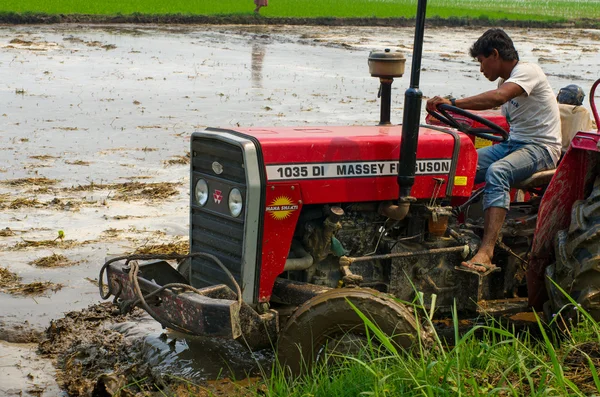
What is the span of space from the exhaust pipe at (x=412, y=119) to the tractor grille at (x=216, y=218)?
2.63 feet

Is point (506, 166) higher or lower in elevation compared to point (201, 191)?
higher

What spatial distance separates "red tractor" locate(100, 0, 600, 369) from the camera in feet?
14.0

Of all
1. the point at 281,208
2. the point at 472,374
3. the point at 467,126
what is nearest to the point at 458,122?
the point at 467,126

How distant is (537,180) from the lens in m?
5.19

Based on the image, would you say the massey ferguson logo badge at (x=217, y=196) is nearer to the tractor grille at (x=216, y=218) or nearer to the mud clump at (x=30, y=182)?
the tractor grille at (x=216, y=218)

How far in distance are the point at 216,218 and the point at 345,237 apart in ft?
2.23

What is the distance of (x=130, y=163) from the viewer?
9.98 metres

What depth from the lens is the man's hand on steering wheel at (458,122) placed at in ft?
16.3

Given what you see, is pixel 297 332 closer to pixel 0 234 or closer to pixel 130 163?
pixel 0 234

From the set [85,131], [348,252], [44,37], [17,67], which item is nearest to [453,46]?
[44,37]

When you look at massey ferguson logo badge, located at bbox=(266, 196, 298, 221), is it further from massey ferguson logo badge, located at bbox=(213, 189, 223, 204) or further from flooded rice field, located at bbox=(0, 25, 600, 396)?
flooded rice field, located at bbox=(0, 25, 600, 396)

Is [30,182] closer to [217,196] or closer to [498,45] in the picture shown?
[217,196]

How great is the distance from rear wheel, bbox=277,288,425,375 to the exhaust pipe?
63cm

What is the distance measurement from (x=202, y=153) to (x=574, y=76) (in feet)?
55.8
